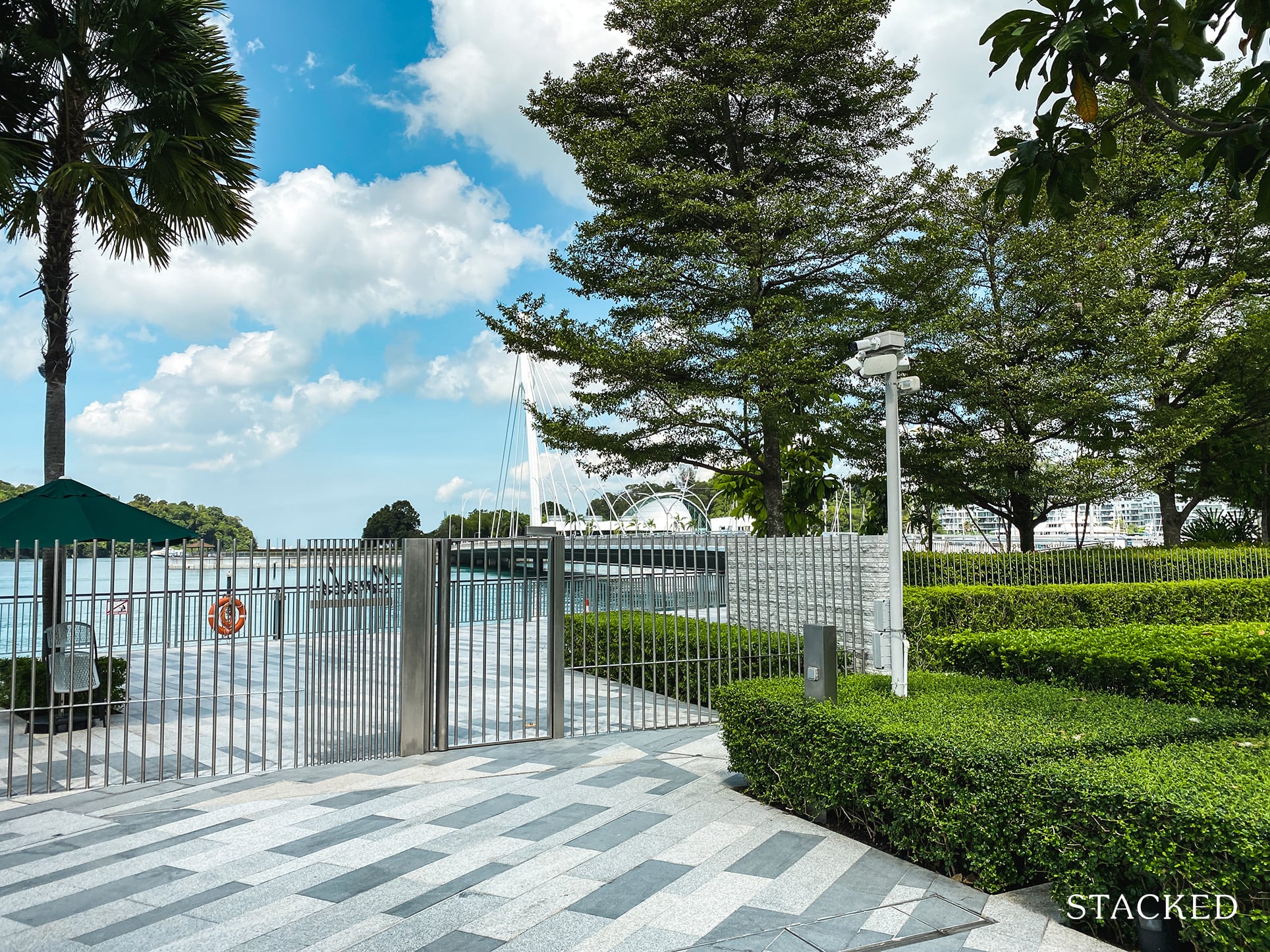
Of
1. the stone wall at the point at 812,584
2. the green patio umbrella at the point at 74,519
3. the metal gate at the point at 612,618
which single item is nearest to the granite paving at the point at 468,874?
the metal gate at the point at 612,618

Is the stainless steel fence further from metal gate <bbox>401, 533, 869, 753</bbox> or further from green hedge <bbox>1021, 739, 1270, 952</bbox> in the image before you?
green hedge <bbox>1021, 739, 1270, 952</bbox>

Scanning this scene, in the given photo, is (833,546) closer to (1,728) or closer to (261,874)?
(261,874)

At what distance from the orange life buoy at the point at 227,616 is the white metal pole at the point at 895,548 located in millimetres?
4831

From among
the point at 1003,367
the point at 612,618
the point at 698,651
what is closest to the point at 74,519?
the point at 612,618

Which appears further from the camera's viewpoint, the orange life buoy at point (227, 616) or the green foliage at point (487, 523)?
the green foliage at point (487, 523)

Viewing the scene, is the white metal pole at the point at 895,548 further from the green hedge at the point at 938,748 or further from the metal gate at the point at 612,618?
the metal gate at the point at 612,618

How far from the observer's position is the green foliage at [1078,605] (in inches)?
431

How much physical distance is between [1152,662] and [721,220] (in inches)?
406

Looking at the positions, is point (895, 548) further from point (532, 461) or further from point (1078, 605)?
point (532, 461)

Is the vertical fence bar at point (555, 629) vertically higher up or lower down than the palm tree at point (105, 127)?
lower down

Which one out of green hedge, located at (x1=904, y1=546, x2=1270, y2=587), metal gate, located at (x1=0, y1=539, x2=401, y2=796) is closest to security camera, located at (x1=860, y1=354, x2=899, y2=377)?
metal gate, located at (x1=0, y1=539, x2=401, y2=796)

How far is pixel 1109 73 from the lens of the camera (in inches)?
142

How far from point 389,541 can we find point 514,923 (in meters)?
3.96

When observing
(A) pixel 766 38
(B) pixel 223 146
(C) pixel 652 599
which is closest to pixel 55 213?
(B) pixel 223 146
